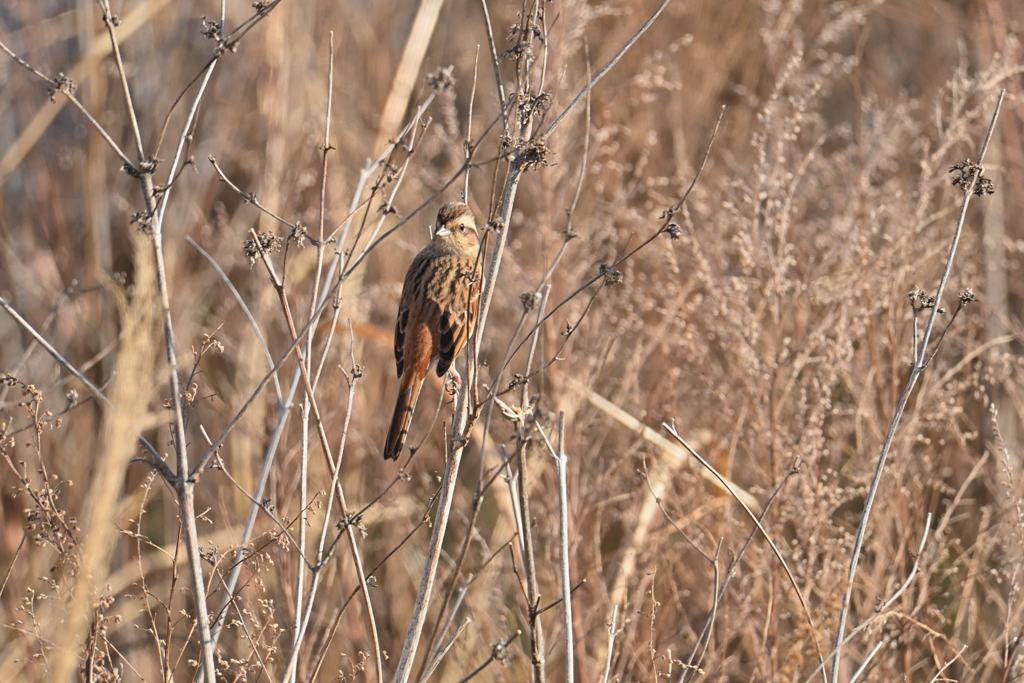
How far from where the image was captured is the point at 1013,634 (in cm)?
289

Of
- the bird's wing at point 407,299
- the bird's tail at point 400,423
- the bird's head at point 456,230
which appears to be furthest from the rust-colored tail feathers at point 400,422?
the bird's head at point 456,230

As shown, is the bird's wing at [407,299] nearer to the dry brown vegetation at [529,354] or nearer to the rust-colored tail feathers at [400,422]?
the rust-colored tail feathers at [400,422]

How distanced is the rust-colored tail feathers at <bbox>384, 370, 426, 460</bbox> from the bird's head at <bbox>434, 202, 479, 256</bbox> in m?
0.63

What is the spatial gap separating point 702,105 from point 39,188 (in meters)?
4.60

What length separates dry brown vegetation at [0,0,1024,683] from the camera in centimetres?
206

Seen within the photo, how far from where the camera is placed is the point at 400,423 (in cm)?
303

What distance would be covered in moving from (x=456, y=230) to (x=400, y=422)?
95 cm

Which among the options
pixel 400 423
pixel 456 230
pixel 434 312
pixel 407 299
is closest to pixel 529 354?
pixel 400 423

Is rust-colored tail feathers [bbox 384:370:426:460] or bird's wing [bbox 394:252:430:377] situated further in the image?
bird's wing [bbox 394:252:430:377]

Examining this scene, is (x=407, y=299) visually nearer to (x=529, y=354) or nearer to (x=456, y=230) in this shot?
(x=456, y=230)

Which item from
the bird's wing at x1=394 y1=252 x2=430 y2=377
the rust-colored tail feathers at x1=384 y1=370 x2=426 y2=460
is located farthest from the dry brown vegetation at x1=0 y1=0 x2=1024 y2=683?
the bird's wing at x1=394 y1=252 x2=430 y2=377

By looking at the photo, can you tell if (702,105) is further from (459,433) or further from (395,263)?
(459,433)

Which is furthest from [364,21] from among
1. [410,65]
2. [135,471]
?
[135,471]

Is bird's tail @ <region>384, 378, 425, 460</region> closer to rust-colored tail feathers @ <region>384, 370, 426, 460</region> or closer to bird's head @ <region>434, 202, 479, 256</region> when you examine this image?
rust-colored tail feathers @ <region>384, 370, 426, 460</region>
